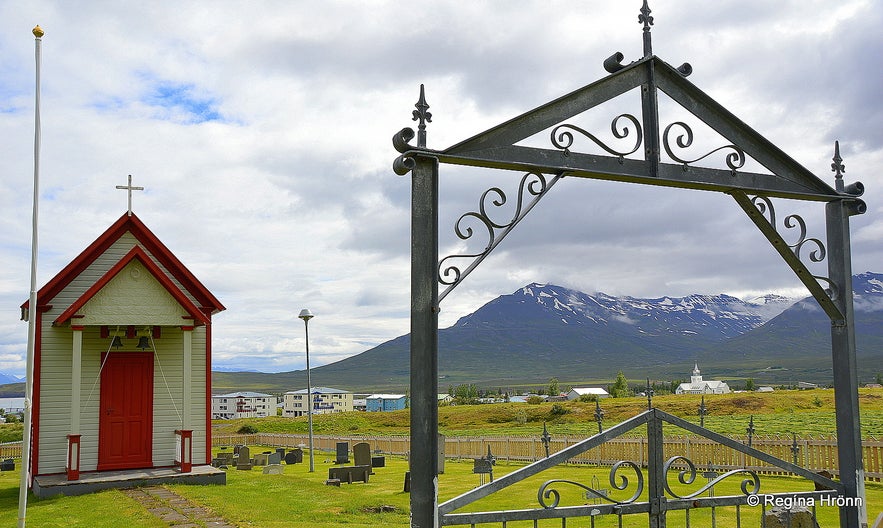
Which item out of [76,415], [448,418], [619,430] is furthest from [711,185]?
[448,418]

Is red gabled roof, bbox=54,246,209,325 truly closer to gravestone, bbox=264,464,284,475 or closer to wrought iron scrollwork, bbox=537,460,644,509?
gravestone, bbox=264,464,284,475

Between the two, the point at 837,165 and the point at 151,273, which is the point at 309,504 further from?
the point at 837,165

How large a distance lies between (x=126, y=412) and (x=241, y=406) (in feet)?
378

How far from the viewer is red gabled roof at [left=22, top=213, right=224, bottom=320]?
16891 mm

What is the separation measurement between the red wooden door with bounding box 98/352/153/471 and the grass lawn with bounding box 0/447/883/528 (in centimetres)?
188

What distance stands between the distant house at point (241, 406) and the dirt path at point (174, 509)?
107m

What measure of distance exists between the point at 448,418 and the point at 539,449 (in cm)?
2730

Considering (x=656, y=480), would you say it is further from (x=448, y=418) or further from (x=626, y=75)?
(x=448, y=418)

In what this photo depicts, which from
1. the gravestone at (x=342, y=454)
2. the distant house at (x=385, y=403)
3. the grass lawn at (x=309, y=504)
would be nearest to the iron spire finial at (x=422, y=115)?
the grass lawn at (x=309, y=504)

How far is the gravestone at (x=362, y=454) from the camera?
773 inches

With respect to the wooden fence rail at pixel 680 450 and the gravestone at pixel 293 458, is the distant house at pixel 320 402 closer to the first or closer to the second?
the wooden fence rail at pixel 680 450

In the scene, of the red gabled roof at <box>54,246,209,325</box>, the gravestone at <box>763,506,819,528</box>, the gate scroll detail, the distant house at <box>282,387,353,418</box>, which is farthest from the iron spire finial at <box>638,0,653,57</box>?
the distant house at <box>282,387,353,418</box>

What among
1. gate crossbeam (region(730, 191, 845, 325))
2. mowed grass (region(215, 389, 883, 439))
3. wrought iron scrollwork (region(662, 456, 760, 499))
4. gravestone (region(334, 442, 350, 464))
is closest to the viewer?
wrought iron scrollwork (region(662, 456, 760, 499))

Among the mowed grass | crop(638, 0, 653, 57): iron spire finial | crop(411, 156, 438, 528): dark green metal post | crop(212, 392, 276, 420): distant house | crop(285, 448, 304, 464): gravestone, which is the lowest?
crop(212, 392, 276, 420): distant house
